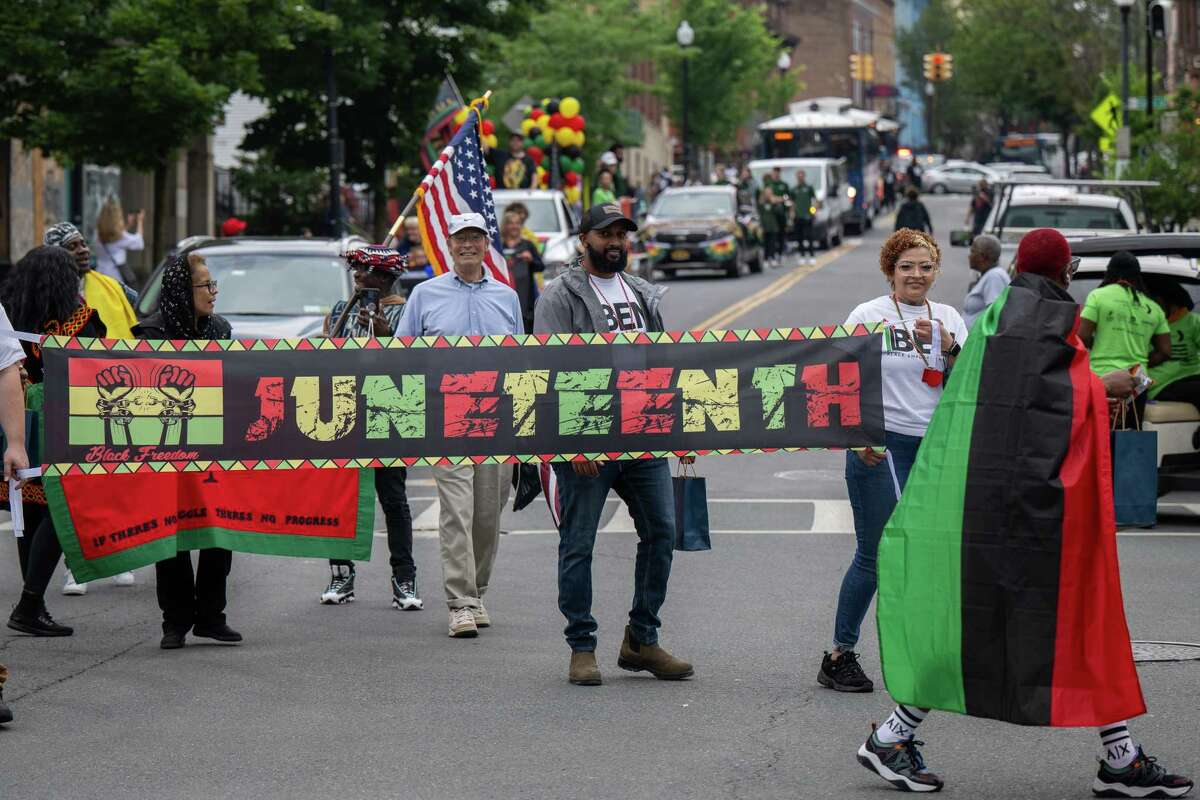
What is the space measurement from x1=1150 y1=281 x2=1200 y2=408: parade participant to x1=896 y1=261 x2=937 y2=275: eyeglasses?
19.4ft

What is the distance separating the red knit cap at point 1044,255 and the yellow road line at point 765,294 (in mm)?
15883

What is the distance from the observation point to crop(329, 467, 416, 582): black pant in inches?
401

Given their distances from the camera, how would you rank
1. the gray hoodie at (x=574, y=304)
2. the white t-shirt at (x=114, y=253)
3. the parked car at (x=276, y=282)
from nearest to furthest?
1. the gray hoodie at (x=574, y=304)
2. the parked car at (x=276, y=282)
3. the white t-shirt at (x=114, y=253)

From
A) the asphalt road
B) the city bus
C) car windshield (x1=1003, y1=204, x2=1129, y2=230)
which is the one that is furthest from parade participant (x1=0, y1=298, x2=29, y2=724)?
the city bus

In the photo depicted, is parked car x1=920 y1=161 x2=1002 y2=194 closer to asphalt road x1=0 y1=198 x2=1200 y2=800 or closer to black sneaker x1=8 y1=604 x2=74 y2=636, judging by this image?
asphalt road x1=0 y1=198 x2=1200 y2=800

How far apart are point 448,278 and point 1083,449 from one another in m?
3.94

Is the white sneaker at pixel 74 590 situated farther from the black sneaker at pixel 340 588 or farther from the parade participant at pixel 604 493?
the parade participant at pixel 604 493

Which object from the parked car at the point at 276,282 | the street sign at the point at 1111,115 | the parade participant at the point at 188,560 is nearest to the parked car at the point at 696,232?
the street sign at the point at 1111,115

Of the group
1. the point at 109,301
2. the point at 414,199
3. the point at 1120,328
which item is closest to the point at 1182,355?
the point at 1120,328

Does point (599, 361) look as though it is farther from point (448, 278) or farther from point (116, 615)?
point (116, 615)

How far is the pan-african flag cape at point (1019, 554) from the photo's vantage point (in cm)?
627

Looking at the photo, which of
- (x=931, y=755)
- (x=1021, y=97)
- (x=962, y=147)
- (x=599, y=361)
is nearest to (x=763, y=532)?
(x=599, y=361)

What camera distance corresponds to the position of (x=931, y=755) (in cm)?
707

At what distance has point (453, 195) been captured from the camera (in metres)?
12.1
